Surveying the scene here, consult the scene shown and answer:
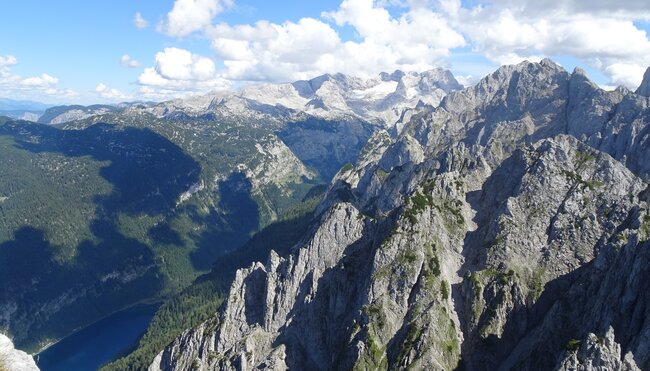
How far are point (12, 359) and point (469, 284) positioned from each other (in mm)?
85193

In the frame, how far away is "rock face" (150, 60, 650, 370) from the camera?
81938 mm

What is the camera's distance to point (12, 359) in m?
32.8

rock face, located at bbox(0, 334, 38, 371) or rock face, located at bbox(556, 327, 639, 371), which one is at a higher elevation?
rock face, located at bbox(556, 327, 639, 371)

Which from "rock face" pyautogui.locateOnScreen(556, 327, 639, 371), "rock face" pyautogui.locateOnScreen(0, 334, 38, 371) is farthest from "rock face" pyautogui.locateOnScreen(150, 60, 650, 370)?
"rock face" pyautogui.locateOnScreen(0, 334, 38, 371)

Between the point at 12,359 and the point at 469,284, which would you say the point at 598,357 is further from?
the point at 12,359

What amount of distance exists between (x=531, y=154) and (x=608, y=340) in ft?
221

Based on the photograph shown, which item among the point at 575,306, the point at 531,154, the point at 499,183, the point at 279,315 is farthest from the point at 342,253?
the point at 575,306

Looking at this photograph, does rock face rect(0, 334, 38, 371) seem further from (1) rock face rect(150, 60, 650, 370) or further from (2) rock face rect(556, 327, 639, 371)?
(1) rock face rect(150, 60, 650, 370)

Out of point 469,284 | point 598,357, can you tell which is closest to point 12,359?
point 598,357

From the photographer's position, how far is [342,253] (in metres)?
134

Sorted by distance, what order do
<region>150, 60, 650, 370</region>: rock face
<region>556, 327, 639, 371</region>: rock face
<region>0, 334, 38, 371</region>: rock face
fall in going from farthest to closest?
1. <region>150, 60, 650, 370</region>: rock face
2. <region>556, 327, 639, 371</region>: rock face
3. <region>0, 334, 38, 371</region>: rock face

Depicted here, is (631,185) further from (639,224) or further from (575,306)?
(575,306)

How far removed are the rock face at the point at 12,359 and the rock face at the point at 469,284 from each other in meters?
63.4

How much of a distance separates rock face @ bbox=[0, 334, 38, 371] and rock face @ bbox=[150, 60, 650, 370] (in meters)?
63.4
